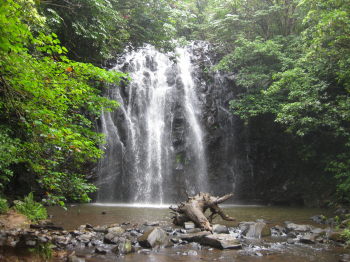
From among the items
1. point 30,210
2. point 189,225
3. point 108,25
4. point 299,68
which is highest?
point 108,25

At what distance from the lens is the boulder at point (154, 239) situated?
18.3 feet

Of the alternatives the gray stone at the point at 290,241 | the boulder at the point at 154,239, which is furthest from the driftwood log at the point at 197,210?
the gray stone at the point at 290,241

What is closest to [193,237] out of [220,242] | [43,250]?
[220,242]

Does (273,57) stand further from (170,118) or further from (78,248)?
(78,248)

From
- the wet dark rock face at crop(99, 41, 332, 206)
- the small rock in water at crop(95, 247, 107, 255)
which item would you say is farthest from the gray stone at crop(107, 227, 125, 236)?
the wet dark rock face at crop(99, 41, 332, 206)

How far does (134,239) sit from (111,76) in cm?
341

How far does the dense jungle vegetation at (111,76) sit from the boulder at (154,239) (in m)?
1.46

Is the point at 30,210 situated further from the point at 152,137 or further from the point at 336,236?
the point at 152,137

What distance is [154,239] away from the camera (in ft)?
18.7

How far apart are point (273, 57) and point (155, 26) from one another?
6.70 meters

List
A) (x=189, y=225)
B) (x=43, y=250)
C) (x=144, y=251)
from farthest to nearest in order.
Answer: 1. (x=189, y=225)
2. (x=144, y=251)
3. (x=43, y=250)

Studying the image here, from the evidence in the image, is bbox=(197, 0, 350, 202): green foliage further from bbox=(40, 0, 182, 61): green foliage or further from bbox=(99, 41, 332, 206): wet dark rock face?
bbox=(40, 0, 182, 61): green foliage

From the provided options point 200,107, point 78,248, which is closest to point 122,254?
point 78,248

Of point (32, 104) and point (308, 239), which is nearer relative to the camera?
point (32, 104)
